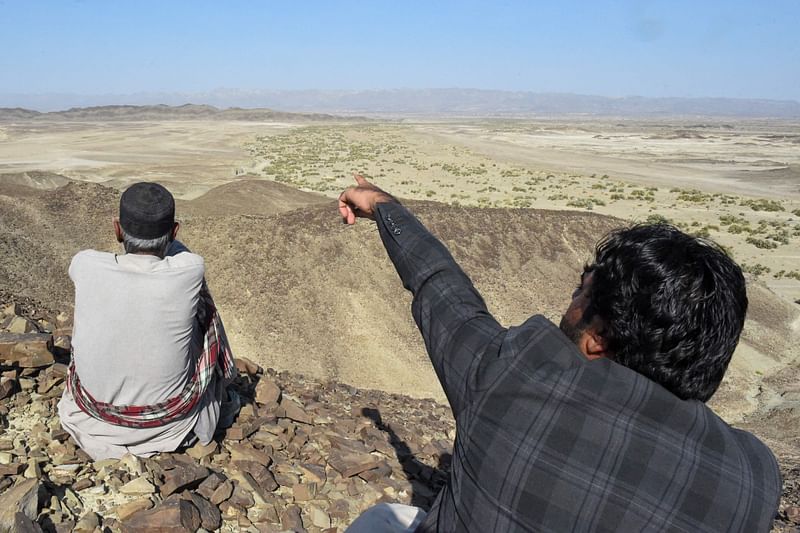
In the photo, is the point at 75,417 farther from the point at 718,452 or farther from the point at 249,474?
the point at 718,452

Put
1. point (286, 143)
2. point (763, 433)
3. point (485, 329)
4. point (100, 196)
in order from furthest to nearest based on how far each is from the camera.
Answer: point (286, 143), point (100, 196), point (763, 433), point (485, 329)

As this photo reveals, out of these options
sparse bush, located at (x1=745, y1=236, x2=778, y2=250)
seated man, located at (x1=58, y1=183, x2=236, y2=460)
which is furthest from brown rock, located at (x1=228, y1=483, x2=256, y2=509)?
sparse bush, located at (x1=745, y1=236, x2=778, y2=250)

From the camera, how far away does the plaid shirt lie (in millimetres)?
1428

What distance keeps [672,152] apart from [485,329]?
3109 inches

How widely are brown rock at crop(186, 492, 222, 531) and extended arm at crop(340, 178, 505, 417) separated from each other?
2.13 m

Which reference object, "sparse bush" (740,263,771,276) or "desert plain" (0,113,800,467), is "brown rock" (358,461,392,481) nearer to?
"desert plain" (0,113,800,467)

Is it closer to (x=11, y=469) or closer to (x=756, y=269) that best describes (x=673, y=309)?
(x=11, y=469)

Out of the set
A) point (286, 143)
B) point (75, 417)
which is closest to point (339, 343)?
point (75, 417)

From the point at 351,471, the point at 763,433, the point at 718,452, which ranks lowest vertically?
the point at 763,433

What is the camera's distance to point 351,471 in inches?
167

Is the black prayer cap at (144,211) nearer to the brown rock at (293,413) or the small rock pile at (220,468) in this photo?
the small rock pile at (220,468)

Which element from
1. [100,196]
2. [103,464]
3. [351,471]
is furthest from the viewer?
[100,196]

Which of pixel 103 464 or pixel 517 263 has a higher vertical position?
pixel 103 464

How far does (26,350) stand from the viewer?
432 cm
